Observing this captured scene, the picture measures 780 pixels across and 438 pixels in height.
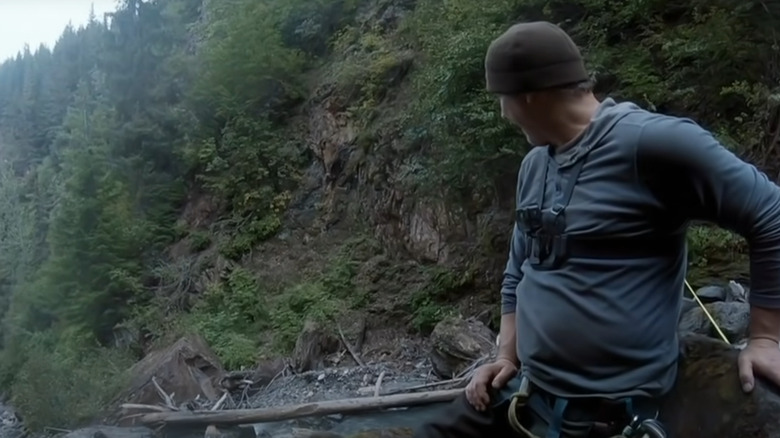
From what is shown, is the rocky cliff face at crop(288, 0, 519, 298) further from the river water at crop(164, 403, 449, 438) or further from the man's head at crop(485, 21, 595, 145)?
the man's head at crop(485, 21, 595, 145)

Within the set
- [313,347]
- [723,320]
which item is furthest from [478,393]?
[313,347]

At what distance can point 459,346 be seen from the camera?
123 inches

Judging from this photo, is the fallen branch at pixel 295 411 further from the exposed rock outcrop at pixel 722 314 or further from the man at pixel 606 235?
the man at pixel 606 235

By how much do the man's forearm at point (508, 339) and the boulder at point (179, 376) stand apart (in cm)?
243

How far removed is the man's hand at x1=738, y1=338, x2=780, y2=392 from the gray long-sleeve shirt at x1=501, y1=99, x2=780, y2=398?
0.04 metres

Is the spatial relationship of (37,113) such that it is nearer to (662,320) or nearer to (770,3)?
(770,3)

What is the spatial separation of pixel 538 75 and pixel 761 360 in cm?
32

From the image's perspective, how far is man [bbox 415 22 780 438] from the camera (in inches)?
25.4

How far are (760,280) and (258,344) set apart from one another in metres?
4.81

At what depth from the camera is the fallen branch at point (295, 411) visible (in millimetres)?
2555

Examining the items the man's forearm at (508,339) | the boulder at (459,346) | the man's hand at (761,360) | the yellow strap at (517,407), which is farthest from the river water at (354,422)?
the man's hand at (761,360)

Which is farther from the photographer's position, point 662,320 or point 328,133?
point 328,133

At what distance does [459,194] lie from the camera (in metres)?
4.50

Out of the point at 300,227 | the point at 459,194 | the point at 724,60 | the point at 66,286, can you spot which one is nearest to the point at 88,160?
the point at 66,286
